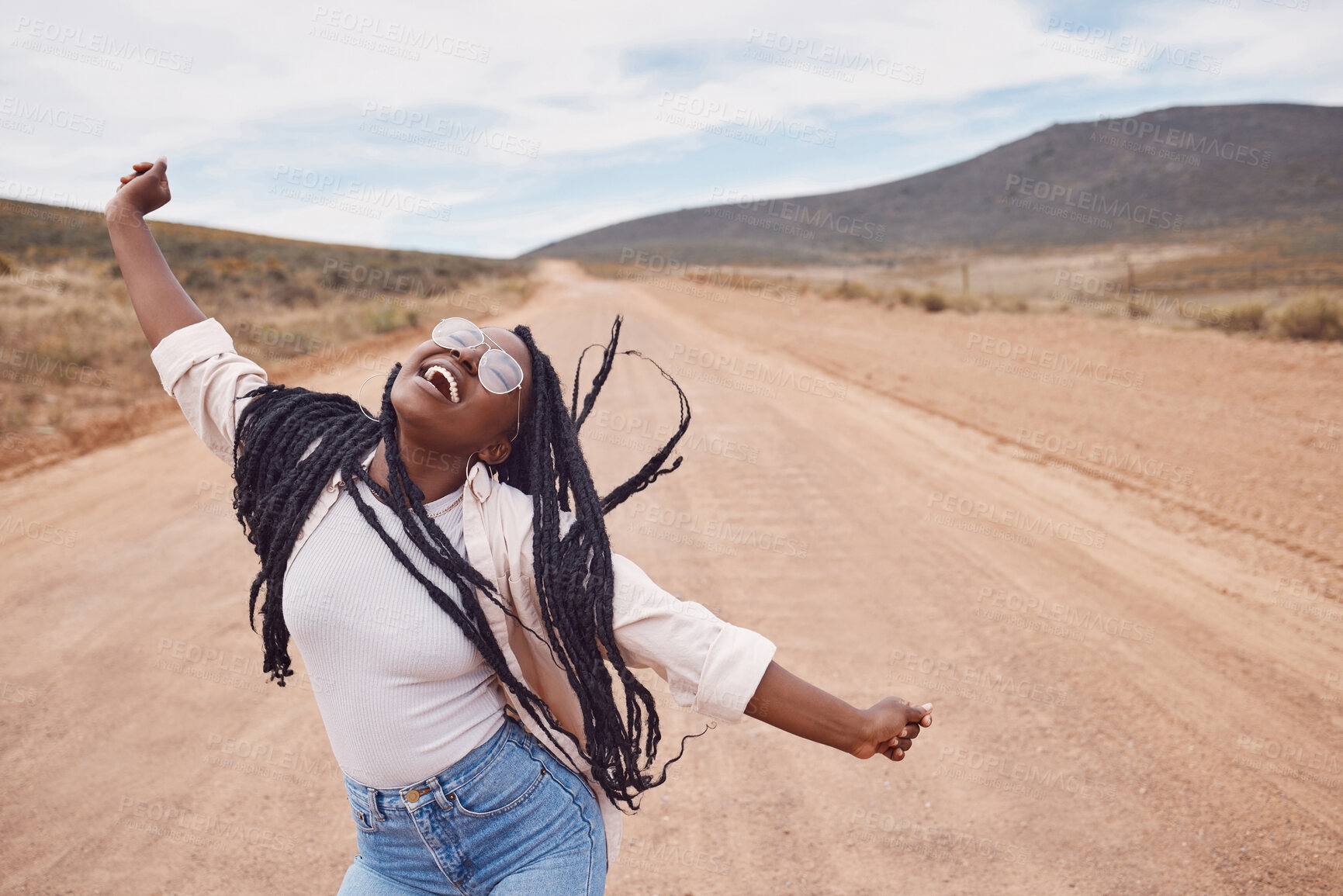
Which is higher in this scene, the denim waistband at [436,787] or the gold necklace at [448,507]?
the gold necklace at [448,507]

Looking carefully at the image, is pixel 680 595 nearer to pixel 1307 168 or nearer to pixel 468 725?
pixel 468 725

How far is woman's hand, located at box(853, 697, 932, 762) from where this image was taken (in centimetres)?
158

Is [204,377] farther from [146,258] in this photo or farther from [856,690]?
[856,690]

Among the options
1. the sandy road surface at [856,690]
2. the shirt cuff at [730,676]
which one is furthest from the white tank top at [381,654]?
the sandy road surface at [856,690]

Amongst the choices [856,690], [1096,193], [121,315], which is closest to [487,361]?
[856,690]

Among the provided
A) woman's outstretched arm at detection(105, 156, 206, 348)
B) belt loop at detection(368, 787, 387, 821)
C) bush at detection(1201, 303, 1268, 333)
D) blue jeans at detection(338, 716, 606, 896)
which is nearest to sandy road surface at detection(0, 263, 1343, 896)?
blue jeans at detection(338, 716, 606, 896)

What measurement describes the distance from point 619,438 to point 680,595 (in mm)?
3448

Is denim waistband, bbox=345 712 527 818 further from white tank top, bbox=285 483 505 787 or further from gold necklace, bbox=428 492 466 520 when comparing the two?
gold necklace, bbox=428 492 466 520

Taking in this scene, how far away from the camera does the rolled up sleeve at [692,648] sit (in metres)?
1.47

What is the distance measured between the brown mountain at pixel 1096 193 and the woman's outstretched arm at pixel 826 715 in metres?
44.2

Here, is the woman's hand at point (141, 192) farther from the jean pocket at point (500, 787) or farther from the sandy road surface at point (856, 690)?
the sandy road surface at point (856, 690)

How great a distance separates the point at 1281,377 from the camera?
1034cm

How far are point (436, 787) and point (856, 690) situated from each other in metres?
2.85

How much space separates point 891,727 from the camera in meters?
1.60
